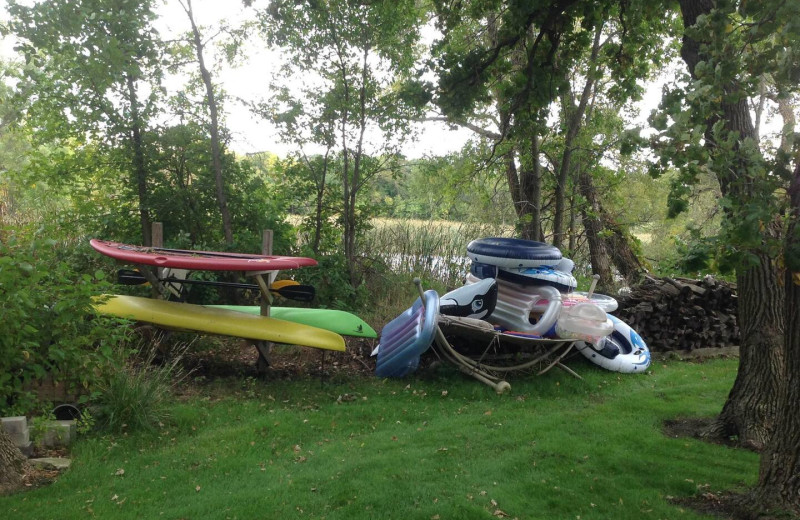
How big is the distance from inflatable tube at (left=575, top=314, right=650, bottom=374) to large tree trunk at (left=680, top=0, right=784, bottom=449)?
106 inches

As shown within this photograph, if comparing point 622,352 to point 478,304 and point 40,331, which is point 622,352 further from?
point 40,331

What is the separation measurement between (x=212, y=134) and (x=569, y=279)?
5753 millimetres

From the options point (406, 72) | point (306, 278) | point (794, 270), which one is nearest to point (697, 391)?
point (794, 270)

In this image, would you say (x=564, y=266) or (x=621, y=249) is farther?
(x=621, y=249)

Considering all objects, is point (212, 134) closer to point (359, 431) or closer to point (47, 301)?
point (47, 301)

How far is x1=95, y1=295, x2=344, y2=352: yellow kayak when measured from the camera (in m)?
7.32

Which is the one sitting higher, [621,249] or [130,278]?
[621,249]

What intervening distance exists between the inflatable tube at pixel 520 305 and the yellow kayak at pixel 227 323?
222 centimetres

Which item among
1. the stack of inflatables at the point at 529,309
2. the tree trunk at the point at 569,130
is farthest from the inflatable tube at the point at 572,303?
the tree trunk at the point at 569,130

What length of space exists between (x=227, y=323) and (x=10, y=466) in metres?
2.98

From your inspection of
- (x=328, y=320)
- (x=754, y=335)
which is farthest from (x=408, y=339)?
(x=754, y=335)

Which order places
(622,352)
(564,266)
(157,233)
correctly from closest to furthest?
(622,352), (564,266), (157,233)

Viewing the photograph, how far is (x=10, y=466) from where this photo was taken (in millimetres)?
4598

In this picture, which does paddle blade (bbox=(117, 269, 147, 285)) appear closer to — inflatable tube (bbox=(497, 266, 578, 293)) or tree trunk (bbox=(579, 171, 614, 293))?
inflatable tube (bbox=(497, 266, 578, 293))
